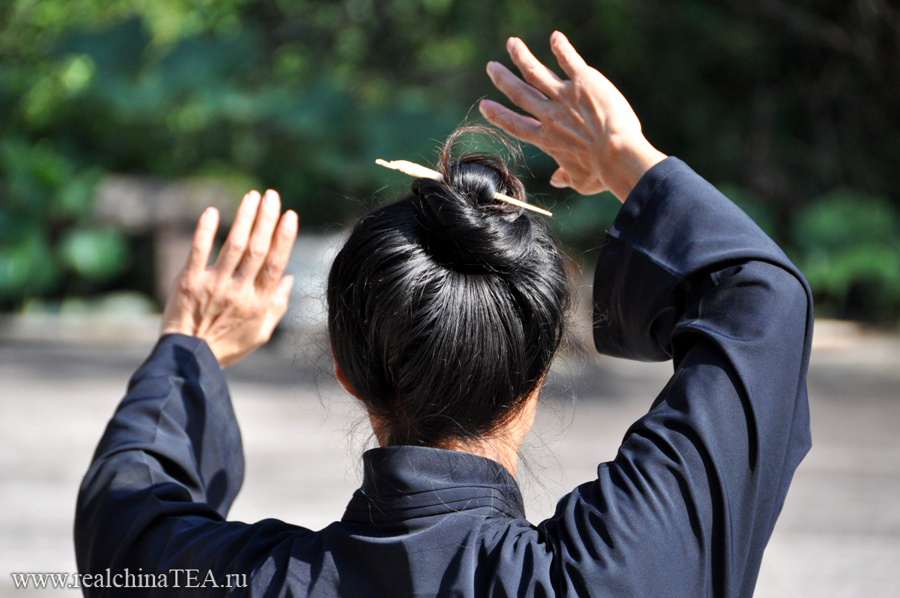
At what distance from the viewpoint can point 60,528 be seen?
3912 millimetres

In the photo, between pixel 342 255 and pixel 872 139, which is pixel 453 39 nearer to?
pixel 872 139

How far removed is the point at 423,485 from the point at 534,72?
0.50 meters

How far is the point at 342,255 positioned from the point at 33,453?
4.53 meters

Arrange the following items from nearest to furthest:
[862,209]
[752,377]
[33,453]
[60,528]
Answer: [752,377] → [60,528] → [33,453] → [862,209]

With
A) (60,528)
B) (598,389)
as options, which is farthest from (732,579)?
(598,389)

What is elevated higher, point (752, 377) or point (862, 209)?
point (752, 377)

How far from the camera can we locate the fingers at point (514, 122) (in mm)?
1232

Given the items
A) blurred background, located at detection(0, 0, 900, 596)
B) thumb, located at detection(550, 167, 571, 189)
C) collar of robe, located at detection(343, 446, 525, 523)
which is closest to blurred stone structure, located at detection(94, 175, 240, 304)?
blurred background, located at detection(0, 0, 900, 596)

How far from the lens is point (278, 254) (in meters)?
1.34

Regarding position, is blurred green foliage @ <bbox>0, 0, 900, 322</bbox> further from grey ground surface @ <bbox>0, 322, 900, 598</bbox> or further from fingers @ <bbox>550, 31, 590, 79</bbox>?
fingers @ <bbox>550, 31, 590, 79</bbox>

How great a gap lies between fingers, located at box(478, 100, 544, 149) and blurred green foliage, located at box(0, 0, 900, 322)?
8.07m

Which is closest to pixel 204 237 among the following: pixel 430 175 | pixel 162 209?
pixel 430 175

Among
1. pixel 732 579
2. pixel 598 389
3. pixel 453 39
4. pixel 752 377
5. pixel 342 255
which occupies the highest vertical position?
pixel 453 39

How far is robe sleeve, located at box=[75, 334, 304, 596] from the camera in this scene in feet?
3.40
